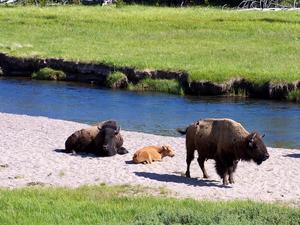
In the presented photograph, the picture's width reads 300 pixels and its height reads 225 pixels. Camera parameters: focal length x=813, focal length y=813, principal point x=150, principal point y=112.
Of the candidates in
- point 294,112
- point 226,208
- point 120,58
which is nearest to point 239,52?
point 120,58

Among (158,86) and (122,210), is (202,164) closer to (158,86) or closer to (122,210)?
(122,210)

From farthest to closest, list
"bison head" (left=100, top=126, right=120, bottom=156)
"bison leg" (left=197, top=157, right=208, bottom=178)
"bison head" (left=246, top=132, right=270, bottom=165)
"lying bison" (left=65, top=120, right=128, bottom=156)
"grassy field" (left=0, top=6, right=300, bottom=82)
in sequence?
"grassy field" (left=0, top=6, right=300, bottom=82), "lying bison" (left=65, top=120, right=128, bottom=156), "bison head" (left=100, top=126, right=120, bottom=156), "bison leg" (left=197, top=157, right=208, bottom=178), "bison head" (left=246, top=132, right=270, bottom=165)

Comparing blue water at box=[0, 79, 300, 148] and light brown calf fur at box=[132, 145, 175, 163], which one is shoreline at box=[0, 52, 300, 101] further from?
light brown calf fur at box=[132, 145, 175, 163]

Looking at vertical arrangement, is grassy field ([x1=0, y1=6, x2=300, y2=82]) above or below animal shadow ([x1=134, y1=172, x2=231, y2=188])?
above

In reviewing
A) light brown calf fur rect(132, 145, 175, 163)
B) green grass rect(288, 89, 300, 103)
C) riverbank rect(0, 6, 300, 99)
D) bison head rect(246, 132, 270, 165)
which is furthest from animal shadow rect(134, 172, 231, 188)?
riverbank rect(0, 6, 300, 99)

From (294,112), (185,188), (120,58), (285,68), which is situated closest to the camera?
(185,188)

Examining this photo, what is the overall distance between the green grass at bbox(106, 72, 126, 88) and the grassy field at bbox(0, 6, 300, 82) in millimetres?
829

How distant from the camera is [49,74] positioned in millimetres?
39438

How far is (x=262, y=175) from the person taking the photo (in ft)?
56.8

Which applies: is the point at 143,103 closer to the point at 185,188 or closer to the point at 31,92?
the point at 31,92

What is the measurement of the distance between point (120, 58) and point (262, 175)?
22.5 meters

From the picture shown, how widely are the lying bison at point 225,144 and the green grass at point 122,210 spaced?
2.10 m

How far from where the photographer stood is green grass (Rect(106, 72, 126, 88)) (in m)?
36.5

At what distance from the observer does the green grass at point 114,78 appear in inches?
1436
